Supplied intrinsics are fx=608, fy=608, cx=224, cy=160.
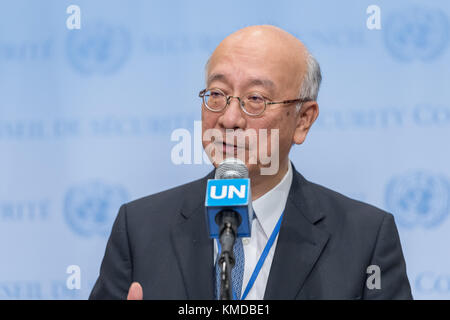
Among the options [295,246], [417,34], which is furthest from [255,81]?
[417,34]

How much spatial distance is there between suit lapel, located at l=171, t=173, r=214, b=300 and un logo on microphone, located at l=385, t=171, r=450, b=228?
1.05 meters

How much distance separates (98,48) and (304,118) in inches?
50.4

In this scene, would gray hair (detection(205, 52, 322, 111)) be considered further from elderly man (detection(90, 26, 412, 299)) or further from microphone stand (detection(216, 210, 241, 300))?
microphone stand (detection(216, 210, 241, 300))

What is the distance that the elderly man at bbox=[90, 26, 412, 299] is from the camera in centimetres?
213

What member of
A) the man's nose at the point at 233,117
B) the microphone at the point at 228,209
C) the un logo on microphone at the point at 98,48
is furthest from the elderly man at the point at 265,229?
the un logo on microphone at the point at 98,48

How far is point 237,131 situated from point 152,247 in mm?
531

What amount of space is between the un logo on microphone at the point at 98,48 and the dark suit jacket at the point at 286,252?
3.35 feet

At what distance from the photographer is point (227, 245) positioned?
55.4 inches

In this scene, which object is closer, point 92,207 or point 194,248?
point 194,248

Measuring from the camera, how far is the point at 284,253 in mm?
2174

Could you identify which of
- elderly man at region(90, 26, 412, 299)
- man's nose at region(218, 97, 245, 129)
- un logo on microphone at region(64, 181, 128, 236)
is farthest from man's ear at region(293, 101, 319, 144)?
un logo on microphone at region(64, 181, 128, 236)

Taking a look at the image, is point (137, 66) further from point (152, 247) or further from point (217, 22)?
point (152, 247)

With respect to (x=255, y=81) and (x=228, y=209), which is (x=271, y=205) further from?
(x=228, y=209)
